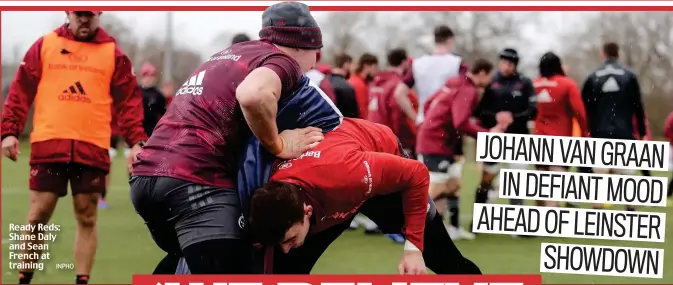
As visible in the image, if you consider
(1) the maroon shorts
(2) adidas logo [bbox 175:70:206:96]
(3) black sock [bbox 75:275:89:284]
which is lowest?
(3) black sock [bbox 75:275:89:284]

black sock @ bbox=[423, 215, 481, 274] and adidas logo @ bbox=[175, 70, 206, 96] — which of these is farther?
black sock @ bbox=[423, 215, 481, 274]

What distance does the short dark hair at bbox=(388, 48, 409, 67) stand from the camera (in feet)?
25.2

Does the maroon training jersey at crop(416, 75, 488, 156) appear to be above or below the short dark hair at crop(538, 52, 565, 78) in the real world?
below

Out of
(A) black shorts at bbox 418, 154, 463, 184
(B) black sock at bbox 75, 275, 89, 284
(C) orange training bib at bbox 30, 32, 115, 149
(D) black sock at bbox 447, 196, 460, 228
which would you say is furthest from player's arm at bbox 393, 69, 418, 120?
(B) black sock at bbox 75, 275, 89, 284

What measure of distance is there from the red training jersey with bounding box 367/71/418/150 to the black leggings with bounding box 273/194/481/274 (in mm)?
3032

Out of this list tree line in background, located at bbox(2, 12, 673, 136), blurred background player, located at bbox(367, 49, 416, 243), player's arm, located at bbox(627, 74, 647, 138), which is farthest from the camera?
blurred background player, located at bbox(367, 49, 416, 243)

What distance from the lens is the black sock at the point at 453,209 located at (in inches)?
290

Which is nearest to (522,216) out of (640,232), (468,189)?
(640,232)

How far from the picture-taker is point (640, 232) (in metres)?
5.47

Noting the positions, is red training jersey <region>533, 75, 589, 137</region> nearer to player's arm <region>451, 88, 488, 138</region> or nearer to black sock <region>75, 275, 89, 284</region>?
player's arm <region>451, 88, 488, 138</region>

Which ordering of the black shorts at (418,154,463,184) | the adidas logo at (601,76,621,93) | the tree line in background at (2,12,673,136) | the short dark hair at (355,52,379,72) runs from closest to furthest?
the tree line in background at (2,12,673,136)
the adidas logo at (601,76,621,93)
the black shorts at (418,154,463,184)
the short dark hair at (355,52,379,72)

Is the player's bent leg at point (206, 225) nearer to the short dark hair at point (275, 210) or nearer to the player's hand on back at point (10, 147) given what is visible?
the short dark hair at point (275, 210)

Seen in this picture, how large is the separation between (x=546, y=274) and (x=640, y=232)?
534 mm

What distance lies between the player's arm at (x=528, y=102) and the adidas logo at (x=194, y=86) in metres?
2.87
